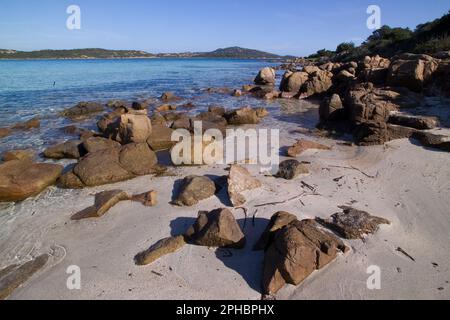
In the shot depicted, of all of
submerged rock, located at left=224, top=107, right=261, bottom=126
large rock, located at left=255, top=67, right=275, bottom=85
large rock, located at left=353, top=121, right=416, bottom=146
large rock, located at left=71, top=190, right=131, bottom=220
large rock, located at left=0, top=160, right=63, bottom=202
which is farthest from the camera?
large rock, located at left=255, top=67, right=275, bottom=85

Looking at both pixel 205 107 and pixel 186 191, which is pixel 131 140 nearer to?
pixel 186 191

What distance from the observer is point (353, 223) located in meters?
4.55

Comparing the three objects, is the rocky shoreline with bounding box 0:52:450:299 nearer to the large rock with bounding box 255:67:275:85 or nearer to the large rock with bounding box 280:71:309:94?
the large rock with bounding box 280:71:309:94

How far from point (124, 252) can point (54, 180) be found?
353 cm

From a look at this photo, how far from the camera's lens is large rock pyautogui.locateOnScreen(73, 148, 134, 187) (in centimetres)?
664

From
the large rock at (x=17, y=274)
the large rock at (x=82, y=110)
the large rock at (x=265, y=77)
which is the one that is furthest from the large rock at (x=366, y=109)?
the large rock at (x=265, y=77)

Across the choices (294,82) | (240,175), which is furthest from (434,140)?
(294,82)

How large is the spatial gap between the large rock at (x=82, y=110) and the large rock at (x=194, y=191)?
1128cm

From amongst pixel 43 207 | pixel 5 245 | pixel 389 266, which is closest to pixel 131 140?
pixel 43 207

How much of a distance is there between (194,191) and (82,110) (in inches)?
474

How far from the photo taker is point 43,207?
19.0ft

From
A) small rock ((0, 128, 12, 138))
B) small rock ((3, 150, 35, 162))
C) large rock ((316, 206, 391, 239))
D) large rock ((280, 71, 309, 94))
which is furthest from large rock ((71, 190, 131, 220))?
large rock ((280, 71, 309, 94))

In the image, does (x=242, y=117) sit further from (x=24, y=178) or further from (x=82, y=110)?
(x=82, y=110)

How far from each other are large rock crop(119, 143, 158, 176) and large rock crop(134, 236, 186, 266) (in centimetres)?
306
